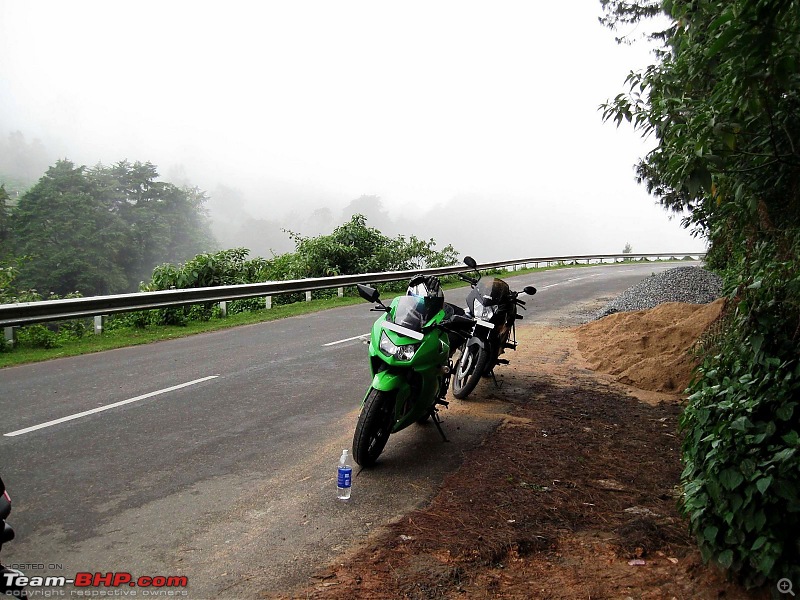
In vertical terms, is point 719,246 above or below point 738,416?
above

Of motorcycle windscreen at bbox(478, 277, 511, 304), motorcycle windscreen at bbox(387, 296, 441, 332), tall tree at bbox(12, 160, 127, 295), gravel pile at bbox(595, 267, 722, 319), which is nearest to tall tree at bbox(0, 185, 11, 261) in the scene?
tall tree at bbox(12, 160, 127, 295)

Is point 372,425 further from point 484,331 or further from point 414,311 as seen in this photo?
point 484,331

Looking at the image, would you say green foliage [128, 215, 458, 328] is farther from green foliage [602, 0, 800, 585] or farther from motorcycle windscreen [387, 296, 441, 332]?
green foliage [602, 0, 800, 585]

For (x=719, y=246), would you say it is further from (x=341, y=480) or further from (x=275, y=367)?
(x=275, y=367)

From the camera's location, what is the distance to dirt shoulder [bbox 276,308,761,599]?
11.5 feet

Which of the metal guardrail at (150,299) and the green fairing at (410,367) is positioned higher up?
the metal guardrail at (150,299)

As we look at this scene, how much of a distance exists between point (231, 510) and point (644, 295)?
14972 millimetres

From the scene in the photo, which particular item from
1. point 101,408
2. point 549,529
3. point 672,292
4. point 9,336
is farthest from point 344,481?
point 672,292

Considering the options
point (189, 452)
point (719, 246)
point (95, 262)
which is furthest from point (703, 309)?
point (95, 262)

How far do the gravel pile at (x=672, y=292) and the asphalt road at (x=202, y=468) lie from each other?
353 inches

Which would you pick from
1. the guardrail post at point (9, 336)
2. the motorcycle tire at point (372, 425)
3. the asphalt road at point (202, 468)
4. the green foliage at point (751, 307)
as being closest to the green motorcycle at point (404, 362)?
the motorcycle tire at point (372, 425)

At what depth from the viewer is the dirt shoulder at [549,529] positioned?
350 centimetres

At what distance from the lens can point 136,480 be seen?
16.3 ft

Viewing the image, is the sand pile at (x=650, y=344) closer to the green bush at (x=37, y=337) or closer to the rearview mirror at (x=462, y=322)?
the rearview mirror at (x=462, y=322)
